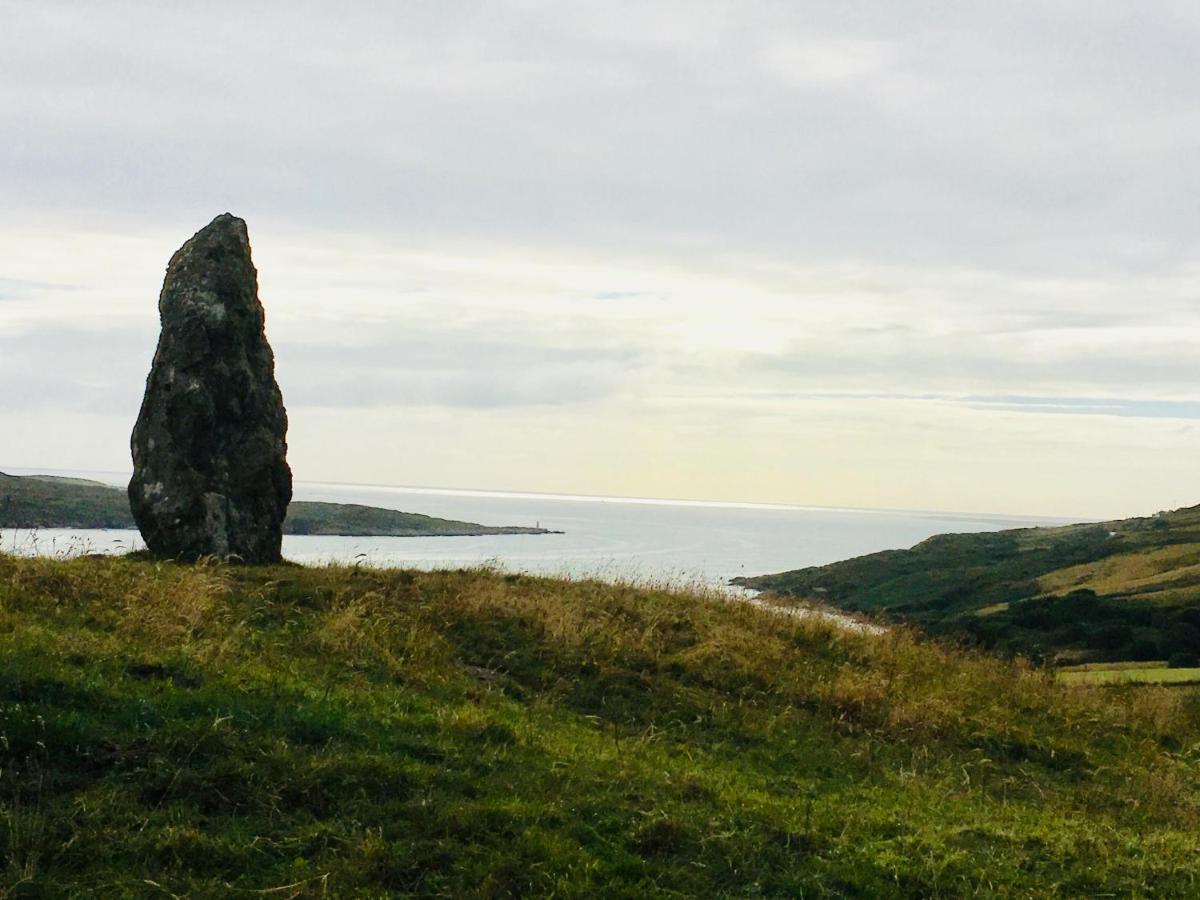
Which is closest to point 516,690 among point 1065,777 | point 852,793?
point 852,793

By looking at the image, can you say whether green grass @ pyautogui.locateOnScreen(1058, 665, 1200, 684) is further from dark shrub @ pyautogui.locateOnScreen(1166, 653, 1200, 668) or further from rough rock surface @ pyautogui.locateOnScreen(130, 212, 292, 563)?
rough rock surface @ pyautogui.locateOnScreen(130, 212, 292, 563)

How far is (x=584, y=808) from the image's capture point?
27.5 feet

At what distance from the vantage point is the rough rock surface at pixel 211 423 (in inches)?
728

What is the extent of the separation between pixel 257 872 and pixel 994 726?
36.2 feet

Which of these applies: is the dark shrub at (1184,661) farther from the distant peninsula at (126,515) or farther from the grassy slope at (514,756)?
the distant peninsula at (126,515)

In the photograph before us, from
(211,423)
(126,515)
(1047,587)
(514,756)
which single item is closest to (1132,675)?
(514,756)

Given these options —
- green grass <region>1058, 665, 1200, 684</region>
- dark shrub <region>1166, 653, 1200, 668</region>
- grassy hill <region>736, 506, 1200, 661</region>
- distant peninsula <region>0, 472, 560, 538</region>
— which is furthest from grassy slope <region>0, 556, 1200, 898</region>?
distant peninsula <region>0, 472, 560, 538</region>

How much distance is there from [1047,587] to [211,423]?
1988 inches

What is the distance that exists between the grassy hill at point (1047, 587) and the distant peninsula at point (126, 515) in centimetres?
4677

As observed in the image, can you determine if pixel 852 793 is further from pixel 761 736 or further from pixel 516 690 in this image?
pixel 516 690

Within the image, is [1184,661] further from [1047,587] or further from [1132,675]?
[1047,587]

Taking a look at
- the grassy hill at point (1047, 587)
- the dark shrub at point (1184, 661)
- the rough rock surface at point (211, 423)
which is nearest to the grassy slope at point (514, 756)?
the rough rock surface at point (211, 423)

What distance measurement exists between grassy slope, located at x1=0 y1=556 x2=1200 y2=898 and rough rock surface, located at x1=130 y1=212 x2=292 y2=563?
6.11 ft

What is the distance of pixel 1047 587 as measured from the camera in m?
56.0
